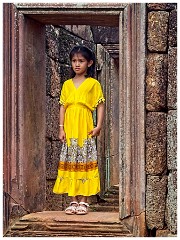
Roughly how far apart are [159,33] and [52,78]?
6.95 ft

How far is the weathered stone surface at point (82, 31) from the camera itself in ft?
27.4

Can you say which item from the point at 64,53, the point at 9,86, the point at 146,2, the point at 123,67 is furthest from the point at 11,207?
the point at 64,53

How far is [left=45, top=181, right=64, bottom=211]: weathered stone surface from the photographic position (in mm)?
7492

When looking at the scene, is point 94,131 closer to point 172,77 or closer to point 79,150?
point 79,150

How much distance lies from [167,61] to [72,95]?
966mm

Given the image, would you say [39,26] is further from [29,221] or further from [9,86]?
[29,221]

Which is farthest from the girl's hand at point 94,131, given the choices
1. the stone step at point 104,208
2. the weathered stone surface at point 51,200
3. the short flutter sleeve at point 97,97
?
the stone step at point 104,208

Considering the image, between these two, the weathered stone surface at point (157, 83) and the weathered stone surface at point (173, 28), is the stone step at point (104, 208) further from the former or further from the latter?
the weathered stone surface at point (173, 28)

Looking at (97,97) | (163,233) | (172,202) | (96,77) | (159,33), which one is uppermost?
(159,33)

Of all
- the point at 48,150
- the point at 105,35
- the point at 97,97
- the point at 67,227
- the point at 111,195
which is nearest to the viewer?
the point at 67,227

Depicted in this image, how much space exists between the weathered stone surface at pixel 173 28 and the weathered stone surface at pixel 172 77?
0.19ft

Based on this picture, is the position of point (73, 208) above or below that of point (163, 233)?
above

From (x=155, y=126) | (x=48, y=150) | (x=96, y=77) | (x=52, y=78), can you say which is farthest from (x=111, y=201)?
(x=155, y=126)

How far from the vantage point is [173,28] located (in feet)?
18.4
